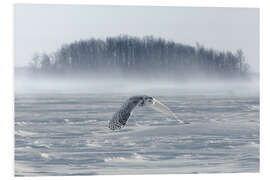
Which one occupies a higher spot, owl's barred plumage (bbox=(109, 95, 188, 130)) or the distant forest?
the distant forest

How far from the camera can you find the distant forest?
649 cm

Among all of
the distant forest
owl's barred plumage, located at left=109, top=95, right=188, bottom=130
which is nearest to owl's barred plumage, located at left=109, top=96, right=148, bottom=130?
owl's barred plumage, located at left=109, top=95, right=188, bottom=130

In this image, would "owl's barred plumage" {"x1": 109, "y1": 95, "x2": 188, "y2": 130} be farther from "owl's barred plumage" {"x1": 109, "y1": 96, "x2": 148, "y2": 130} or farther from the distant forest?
the distant forest

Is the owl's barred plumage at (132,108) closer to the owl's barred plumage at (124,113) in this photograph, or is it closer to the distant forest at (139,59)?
the owl's barred plumage at (124,113)

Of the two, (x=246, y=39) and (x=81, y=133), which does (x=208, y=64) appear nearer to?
(x=246, y=39)

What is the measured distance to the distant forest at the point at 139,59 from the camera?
6.49 metres

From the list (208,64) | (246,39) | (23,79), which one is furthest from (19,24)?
(246,39)

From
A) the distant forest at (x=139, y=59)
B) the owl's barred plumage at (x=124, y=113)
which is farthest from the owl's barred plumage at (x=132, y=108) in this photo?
the distant forest at (x=139, y=59)

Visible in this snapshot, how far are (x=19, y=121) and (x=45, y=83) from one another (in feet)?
1.75

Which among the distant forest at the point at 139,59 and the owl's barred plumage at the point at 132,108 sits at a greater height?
the distant forest at the point at 139,59

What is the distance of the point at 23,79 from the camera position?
6344mm

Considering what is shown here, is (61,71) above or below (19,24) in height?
below

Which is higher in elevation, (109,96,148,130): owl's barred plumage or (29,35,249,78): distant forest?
(29,35,249,78): distant forest

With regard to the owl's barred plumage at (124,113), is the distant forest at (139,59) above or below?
above
